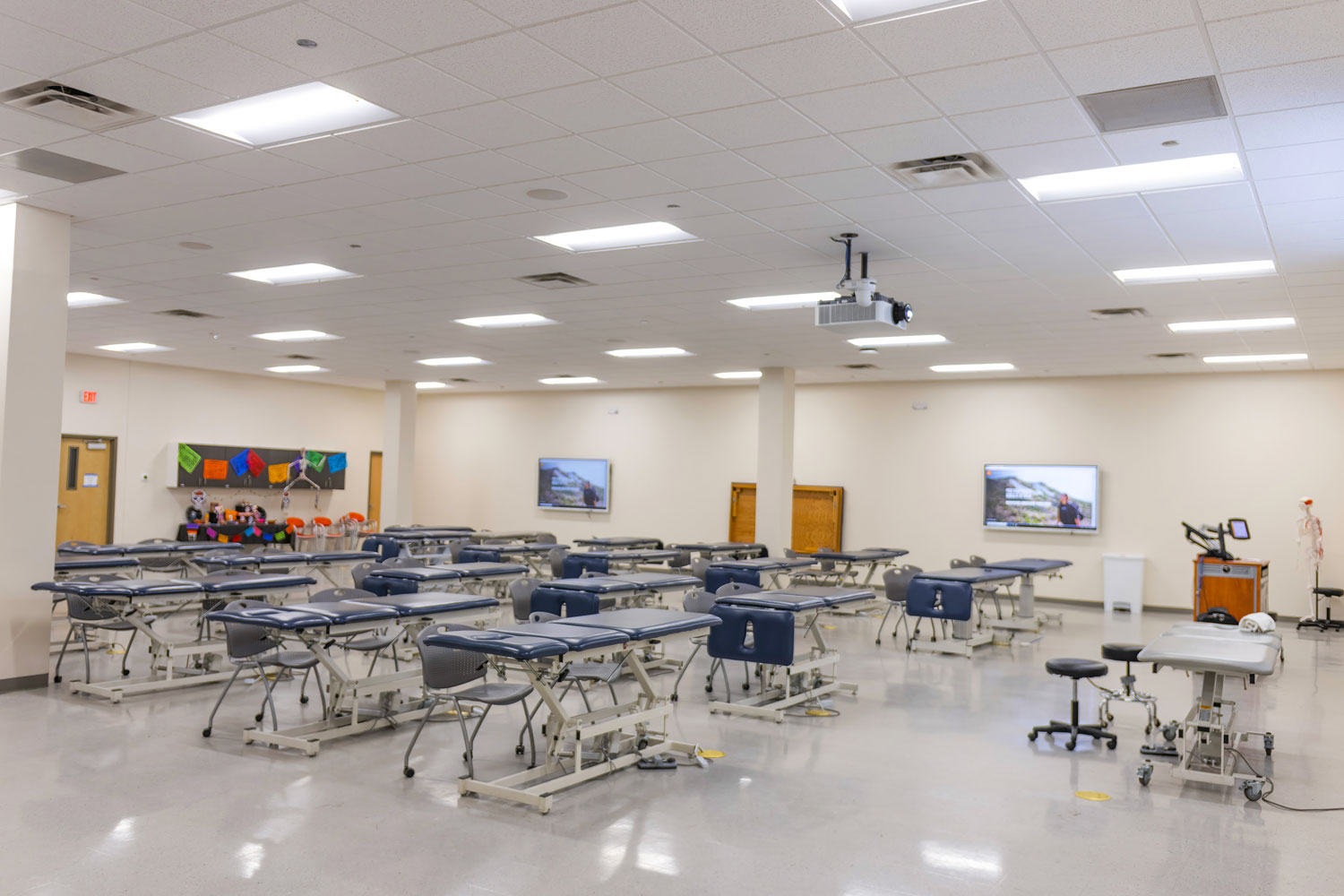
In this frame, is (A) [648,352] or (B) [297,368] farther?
(B) [297,368]

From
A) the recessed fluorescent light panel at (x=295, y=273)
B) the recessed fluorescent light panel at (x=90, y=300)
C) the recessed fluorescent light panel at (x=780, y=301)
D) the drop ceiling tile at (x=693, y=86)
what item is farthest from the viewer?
the recessed fluorescent light panel at (x=90, y=300)

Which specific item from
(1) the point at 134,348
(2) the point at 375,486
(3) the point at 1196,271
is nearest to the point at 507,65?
(3) the point at 1196,271

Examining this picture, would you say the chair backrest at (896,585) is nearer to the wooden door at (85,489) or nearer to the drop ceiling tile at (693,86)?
the drop ceiling tile at (693,86)

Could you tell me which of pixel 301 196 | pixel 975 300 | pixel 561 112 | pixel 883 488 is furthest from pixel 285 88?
→ pixel 883 488

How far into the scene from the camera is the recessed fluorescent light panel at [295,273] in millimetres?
8859

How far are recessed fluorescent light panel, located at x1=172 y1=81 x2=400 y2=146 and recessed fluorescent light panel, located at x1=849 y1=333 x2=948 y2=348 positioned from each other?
24.7 ft

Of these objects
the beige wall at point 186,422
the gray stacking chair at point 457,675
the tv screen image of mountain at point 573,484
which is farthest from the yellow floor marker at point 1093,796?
the beige wall at point 186,422

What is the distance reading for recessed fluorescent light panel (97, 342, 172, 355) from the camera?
46.3 ft

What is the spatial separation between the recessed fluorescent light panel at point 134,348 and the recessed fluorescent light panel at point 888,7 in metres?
12.9

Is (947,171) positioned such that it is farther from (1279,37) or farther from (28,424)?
(28,424)

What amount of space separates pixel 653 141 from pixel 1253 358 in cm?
1007

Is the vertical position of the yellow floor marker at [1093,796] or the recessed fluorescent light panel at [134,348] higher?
the recessed fluorescent light panel at [134,348]

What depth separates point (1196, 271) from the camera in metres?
7.89

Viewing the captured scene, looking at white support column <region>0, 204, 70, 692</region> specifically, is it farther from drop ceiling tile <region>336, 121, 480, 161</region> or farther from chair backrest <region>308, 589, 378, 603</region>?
drop ceiling tile <region>336, 121, 480, 161</region>
